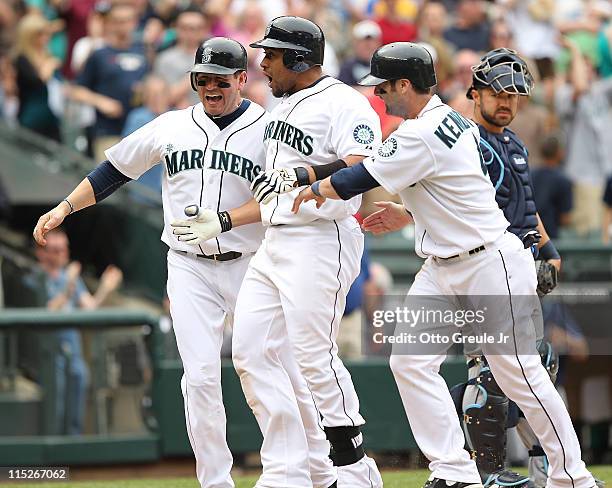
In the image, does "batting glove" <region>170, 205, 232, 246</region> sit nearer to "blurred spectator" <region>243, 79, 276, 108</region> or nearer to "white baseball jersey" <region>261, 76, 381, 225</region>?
"white baseball jersey" <region>261, 76, 381, 225</region>

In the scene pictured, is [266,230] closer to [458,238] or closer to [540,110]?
[458,238]

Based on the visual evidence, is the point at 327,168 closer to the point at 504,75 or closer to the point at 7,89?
the point at 504,75

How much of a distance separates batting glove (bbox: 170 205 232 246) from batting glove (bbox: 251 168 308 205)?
0.31 m

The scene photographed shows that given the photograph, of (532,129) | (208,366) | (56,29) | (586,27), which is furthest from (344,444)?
(586,27)

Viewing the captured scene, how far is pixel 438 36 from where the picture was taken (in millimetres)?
13062

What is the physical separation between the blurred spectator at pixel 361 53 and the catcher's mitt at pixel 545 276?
198 inches

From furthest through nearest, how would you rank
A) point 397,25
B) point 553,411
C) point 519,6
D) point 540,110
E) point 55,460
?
point 519,6 < point 397,25 < point 540,110 < point 55,460 < point 553,411

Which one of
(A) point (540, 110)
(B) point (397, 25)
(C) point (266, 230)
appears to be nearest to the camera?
(C) point (266, 230)

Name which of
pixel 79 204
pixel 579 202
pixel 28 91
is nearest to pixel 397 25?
pixel 579 202

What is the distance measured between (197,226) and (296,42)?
3.22 feet

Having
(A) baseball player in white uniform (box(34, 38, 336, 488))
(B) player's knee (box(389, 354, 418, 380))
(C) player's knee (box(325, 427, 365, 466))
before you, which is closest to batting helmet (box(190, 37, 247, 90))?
(A) baseball player in white uniform (box(34, 38, 336, 488))

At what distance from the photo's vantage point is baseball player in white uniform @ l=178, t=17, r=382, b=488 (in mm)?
6227

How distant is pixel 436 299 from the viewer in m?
6.46

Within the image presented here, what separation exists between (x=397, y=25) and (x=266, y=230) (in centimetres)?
685
